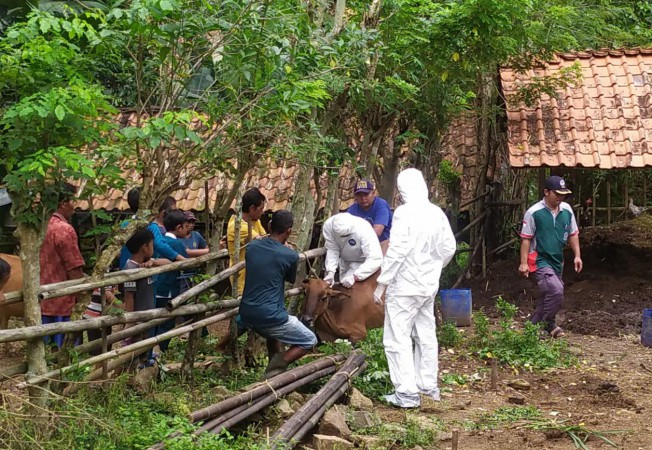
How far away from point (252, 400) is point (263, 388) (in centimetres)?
17

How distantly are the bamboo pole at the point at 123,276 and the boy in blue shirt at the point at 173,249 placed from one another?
0.72 m

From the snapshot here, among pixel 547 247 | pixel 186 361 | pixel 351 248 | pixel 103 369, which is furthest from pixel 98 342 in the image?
pixel 547 247

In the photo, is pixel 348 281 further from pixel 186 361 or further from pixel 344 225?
pixel 186 361

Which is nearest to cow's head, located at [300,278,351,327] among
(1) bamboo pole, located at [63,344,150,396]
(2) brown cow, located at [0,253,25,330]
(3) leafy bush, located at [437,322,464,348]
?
(3) leafy bush, located at [437,322,464,348]

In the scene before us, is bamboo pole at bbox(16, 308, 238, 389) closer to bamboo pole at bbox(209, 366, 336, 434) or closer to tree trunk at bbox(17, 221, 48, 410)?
tree trunk at bbox(17, 221, 48, 410)

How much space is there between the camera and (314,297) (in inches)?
332

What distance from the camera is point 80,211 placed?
1341cm

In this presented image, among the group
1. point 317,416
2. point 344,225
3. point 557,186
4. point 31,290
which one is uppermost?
point 557,186

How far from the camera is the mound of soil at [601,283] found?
36.6 feet

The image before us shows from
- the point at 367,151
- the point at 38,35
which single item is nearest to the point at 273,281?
the point at 38,35

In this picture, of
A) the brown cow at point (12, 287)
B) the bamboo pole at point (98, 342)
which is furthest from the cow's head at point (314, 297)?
the brown cow at point (12, 287)

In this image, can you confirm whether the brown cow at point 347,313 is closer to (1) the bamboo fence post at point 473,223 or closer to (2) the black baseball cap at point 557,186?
(2) the black baseball cap at point 557,186

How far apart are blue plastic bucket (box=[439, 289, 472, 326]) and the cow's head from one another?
237 cm

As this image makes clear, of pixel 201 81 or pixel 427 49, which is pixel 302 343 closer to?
pixel 201 81
